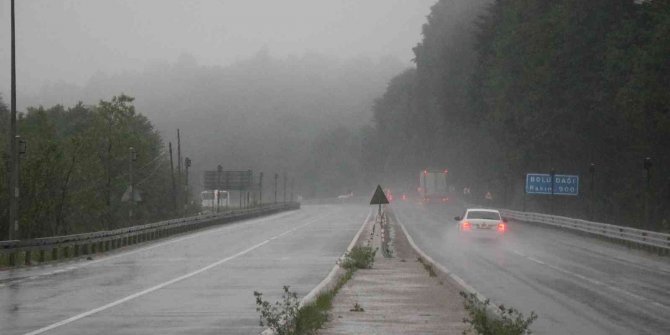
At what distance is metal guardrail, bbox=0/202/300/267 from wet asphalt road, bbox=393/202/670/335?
44.3 ft

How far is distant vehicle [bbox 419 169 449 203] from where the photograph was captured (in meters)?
122

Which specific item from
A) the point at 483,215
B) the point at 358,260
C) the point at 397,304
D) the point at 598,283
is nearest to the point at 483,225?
the point at 483,215

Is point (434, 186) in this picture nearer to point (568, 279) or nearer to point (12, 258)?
point (12, 258)

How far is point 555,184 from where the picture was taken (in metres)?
72.8

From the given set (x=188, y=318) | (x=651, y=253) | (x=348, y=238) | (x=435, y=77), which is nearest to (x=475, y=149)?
(x=435, y=77)

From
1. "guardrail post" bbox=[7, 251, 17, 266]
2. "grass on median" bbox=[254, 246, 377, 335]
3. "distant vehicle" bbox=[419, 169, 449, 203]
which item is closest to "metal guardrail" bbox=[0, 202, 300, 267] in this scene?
"guardrail post" bbox=[7, 251, 17, 266]

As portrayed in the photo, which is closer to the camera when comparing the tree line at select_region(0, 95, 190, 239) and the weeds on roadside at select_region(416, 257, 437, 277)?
the weeds on roadside at select_region(416, 257, 437, 277)

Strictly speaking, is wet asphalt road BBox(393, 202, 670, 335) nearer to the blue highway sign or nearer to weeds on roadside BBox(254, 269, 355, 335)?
weeds on roadside BBox(254, 269, 355, 335)

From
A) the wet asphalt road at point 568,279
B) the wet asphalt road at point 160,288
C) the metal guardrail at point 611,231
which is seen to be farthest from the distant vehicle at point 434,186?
the wet asphalt road at point 160,288

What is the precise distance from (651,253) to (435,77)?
112 meters

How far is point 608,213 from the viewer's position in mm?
84000

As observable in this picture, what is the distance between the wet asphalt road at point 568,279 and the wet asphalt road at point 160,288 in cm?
458

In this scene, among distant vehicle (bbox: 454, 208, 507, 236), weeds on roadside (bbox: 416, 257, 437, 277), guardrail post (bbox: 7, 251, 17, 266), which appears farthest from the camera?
distant vehicle (bbox: 454, 208, 507, 236)

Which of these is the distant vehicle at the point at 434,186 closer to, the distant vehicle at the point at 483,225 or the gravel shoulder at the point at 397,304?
the distant vehicle at the point at 483,225
